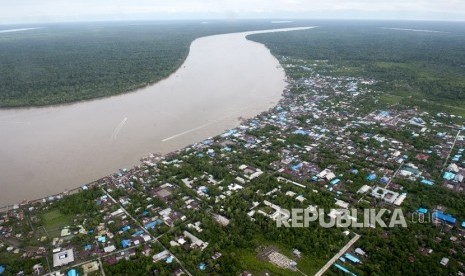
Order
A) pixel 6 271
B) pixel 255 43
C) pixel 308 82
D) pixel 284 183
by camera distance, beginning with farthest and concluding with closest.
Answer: pixel 255 43 → pixel 308 82 → pixel 284 183 → pixel 6 271

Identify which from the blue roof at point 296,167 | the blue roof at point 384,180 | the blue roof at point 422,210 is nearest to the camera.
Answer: the blue roof at point 422,210

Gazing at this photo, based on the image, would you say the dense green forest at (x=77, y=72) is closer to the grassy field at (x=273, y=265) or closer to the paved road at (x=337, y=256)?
the grassy field at (x=273, y=265)

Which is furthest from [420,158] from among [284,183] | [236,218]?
[236,218]

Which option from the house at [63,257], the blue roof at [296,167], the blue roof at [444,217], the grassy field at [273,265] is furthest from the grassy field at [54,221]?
the blue roof at [444,217]

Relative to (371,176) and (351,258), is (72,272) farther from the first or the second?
(371,176)

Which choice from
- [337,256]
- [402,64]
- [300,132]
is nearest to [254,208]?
[337,256]

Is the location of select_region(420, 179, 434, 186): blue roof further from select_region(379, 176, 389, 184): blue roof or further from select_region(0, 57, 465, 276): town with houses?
select_region(379, 176, 389, 184): blue roof

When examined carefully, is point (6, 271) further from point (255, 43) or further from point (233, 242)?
point (255, 43)
